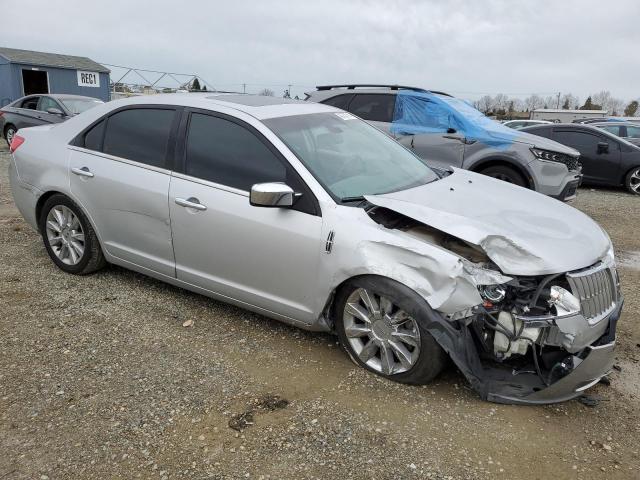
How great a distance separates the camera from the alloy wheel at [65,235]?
182 inches

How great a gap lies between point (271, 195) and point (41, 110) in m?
12.8

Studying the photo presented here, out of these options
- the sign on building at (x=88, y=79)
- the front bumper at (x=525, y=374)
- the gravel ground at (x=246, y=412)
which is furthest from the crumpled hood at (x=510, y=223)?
the sign on building at (x=88, y=79)

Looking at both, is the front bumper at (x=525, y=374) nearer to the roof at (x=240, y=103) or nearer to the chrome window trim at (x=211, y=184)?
the chrome window trim at (x=211, y=184)

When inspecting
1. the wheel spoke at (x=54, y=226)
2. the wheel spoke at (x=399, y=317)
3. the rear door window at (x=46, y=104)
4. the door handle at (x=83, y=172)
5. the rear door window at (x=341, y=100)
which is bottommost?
the wheel spoke at (x=54, y=226)

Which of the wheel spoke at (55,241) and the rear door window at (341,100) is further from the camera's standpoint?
the rear door window at (341,100)

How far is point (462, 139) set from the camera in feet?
25.5

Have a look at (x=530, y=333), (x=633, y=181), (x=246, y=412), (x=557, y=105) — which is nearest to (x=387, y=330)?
(x=530, y=333)

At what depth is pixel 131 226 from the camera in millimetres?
4145

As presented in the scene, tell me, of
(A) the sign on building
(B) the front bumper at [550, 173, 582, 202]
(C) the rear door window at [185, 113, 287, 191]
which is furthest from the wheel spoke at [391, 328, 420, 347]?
(A) the sign on building

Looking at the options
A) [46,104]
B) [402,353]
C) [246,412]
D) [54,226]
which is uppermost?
[46,104]

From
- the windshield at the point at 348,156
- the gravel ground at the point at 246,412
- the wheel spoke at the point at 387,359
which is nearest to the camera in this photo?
the gravel ground at the point at 246,412

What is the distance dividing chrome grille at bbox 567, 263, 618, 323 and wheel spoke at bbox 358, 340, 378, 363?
46.1 inches

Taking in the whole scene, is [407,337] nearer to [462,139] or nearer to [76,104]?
[462,139]

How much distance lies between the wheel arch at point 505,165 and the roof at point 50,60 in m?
23.6
